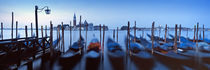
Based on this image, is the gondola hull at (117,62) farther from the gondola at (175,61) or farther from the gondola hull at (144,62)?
the gondola at (175,61)

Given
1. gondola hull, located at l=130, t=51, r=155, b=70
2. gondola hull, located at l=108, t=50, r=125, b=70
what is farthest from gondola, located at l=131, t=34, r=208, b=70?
gondola hull, located at l=108, t=50, r=125, b=70

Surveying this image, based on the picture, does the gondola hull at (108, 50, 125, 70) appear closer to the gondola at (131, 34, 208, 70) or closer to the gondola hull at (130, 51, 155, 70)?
the gondola hull at (130, 51, 155, 70)

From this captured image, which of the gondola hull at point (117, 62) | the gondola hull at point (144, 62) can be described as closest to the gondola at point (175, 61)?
the gondola hull at point (144, 62)

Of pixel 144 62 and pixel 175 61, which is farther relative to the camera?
pixel 175 61

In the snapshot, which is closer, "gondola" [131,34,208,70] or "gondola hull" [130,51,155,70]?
"gondola hull" [130,51,155,70]

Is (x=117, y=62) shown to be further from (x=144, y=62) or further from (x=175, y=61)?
(x=175, y=61)

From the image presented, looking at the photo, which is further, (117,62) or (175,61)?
(175,61)

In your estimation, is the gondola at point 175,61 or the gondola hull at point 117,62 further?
the gondola at point 175,61

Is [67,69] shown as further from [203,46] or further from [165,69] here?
[203,46]

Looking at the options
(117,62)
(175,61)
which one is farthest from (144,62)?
(175,61)

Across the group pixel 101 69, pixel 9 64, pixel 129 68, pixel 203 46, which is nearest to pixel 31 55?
pixel 9 64

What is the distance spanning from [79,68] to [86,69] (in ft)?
0.99

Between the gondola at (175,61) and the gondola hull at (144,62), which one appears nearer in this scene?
the gondola hull at (144,62)

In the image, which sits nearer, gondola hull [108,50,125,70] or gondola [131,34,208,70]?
gondola hull [108,50,125,70]
